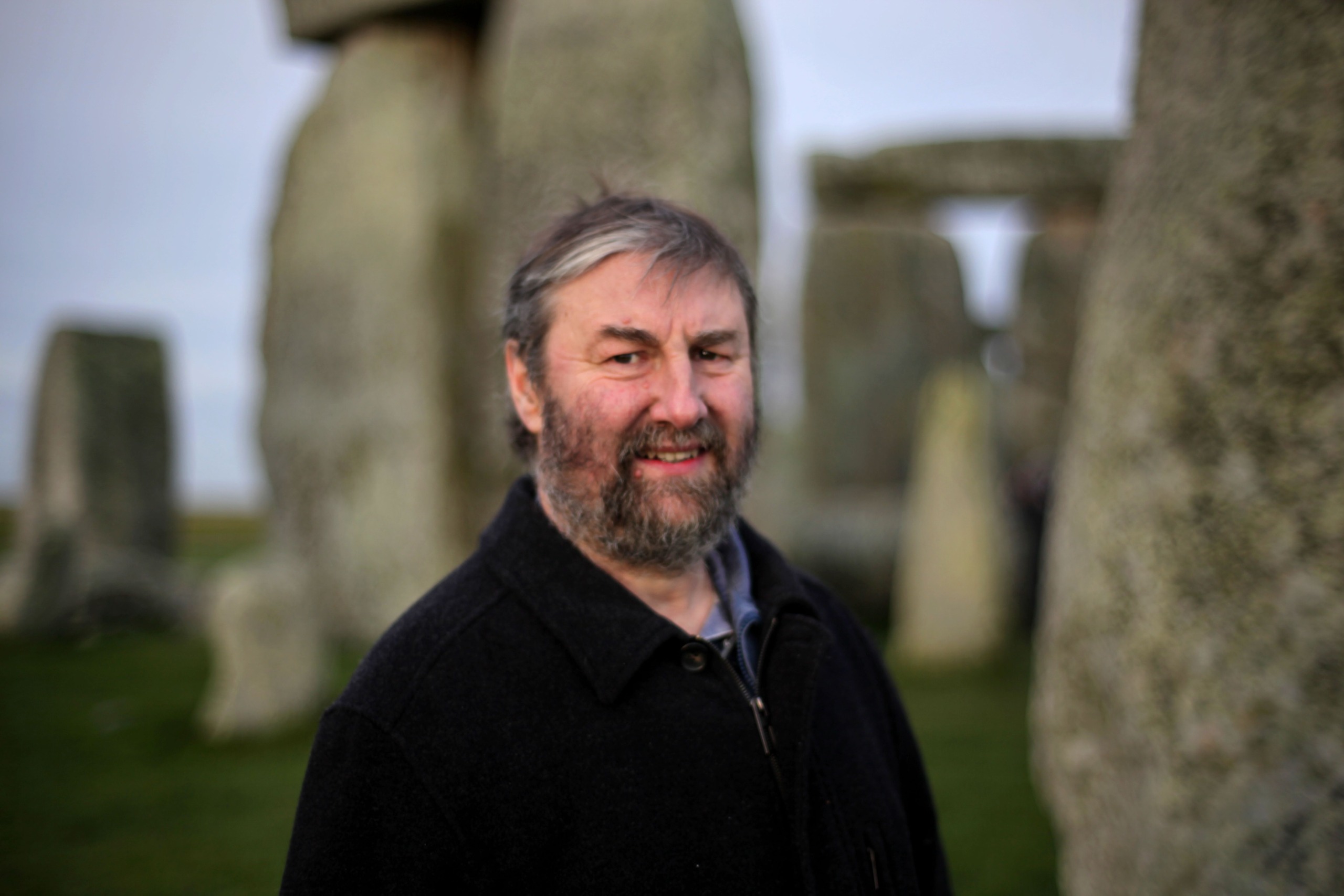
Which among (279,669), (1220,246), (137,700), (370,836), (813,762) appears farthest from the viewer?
(137,700)

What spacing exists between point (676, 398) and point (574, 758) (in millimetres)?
403

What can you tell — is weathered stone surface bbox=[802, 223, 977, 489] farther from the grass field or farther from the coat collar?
the coat collar

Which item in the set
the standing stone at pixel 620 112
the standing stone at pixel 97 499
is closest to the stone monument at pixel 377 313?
the standing stone at pixel 620 112

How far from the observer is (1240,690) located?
54.4 inches

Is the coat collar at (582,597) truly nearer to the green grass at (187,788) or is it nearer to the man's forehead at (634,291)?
the man's forehead at (634,291)

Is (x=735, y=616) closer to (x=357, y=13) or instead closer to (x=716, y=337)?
(x=716, y=337)

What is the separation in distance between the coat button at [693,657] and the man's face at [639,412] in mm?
108

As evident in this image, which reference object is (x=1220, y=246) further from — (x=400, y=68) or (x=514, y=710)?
(x=400, y=68)

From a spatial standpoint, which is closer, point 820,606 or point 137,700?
point 820,606

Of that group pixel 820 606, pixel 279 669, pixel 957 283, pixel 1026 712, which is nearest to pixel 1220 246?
pixel 820 606

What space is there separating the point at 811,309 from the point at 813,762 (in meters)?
6.33

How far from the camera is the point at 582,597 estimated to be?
43.6 inches

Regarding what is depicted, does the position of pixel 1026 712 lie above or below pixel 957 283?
below

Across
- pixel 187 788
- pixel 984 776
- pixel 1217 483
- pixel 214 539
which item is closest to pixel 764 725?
pixel 1217 483
